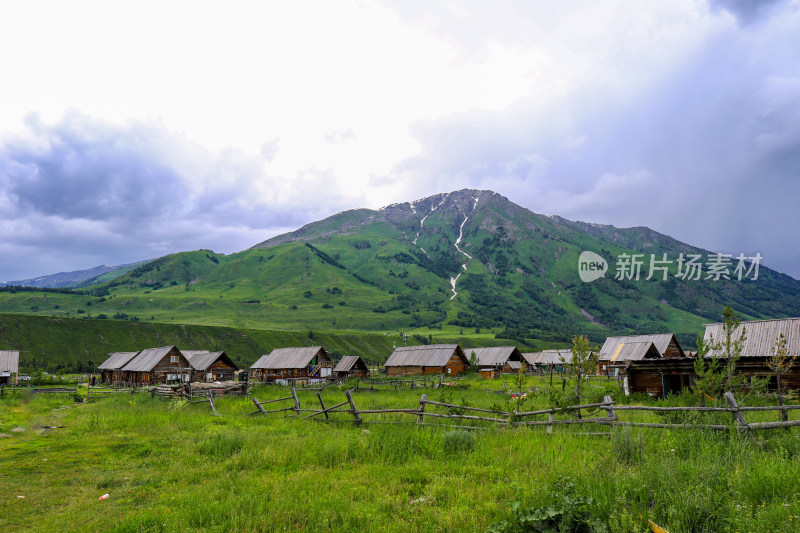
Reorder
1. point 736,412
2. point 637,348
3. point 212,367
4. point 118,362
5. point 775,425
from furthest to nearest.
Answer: point 212,367 → point 118,362 → point 637,348 → point 736,412 → point 775,425

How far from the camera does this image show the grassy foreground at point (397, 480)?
643 centimetres

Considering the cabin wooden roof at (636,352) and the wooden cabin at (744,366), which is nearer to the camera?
the wooden cabin at (744,366)

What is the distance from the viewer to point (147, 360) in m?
58.7

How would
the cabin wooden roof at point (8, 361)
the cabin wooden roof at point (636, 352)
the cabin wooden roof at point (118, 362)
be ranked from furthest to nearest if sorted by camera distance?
the cabin wooden roof at point (118, 362) < the cabin wooden roof at point (8, 361) < the cabin wooden roof at point (636, 352)

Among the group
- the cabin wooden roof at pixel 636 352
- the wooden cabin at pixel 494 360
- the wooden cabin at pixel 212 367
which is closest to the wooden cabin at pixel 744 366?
the cabin wooden roof at pixel 636 352

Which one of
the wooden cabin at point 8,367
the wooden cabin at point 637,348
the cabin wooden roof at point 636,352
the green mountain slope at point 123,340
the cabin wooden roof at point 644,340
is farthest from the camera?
the green mountain slope at point 123,340

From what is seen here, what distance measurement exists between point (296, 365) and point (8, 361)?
35891mm

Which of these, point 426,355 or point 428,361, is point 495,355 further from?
point 428,361

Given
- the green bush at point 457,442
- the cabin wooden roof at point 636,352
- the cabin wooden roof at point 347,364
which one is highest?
the green bush at point 457,442

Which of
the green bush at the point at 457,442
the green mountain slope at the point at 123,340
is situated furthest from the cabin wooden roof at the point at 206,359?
the green bush at the point at 457,442

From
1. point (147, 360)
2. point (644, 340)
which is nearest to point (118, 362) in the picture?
point (147, 360)

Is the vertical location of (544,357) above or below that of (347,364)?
below

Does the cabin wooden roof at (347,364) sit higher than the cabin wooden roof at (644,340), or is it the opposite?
the cabin wooden roof at (644,340)

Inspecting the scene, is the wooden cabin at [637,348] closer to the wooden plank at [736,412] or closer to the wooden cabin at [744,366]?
the wooden cabin at [744,366]
